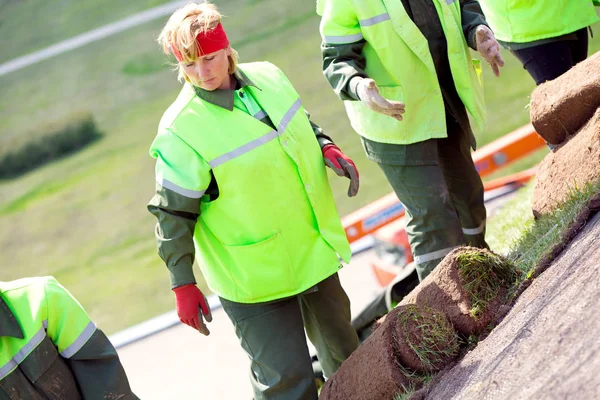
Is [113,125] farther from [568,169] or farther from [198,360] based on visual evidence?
[568,169]

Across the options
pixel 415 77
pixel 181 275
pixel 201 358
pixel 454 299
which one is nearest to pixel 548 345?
pixel 454 299

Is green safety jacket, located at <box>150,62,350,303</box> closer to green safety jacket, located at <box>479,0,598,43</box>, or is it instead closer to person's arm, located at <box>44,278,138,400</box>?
person's arm, located at <box>44,278,138,400</box>

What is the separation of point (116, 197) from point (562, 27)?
7638 mm

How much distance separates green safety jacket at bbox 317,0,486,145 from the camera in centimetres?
335

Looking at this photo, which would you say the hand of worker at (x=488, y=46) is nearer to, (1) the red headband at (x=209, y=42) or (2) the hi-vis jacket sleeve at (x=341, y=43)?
(2) the hi-vis jacket sleeve at (x=341, y=43)

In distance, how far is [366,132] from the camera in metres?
3.56

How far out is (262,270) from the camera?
3.15 m

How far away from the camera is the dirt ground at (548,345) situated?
2.07 meters

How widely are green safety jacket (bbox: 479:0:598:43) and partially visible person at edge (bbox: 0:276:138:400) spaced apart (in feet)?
7.18

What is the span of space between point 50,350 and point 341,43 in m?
1.57

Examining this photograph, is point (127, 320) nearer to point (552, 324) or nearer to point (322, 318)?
point (322, 318)

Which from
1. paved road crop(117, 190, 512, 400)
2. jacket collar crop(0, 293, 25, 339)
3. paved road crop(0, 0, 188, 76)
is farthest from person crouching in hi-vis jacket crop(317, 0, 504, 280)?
paved road crop(0, 0, 188, 76)

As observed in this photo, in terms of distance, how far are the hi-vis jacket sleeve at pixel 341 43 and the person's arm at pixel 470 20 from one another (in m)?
0.43

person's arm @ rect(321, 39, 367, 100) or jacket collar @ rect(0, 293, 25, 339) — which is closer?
jacket collar @ rect(0, 293, 25, 339)
